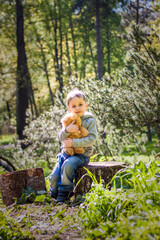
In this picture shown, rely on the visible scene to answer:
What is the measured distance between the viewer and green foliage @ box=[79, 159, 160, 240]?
74.0 inches

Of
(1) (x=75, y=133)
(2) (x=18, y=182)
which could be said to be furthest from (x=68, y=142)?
(2) (x=18, y=182)

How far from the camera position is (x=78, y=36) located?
23.2 metres

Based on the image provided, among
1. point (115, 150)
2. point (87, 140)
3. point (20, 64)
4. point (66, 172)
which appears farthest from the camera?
point (20, 64)

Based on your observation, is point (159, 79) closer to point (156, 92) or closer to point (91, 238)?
point (156, 92)

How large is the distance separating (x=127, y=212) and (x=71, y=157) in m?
1.37

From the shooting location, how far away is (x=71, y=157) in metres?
3.56

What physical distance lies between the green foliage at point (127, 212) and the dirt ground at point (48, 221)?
14cm

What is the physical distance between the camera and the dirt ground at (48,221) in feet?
7.59

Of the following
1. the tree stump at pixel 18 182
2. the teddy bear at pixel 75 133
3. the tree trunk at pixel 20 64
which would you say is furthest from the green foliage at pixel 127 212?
the tree trunk at pixel 20 64

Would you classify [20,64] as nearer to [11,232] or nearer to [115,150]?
[115,150]

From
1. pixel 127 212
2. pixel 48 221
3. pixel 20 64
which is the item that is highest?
pixel 20 64

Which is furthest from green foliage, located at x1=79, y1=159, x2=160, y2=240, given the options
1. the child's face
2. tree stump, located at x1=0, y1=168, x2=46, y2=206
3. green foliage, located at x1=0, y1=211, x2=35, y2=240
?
tree stump, located at x1=0, y1=168, x2=46, y2=206

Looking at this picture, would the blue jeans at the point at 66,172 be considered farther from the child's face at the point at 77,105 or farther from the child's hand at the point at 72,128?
the child's face at the point at 77,105

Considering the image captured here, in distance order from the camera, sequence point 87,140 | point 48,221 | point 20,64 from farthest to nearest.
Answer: point 20,64 → point 87,140 → point 48,221
